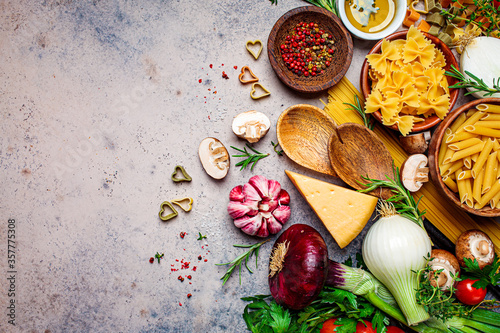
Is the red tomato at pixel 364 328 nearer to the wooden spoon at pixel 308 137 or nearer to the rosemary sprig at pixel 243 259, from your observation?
the rosemary sprig at pixel 243 259

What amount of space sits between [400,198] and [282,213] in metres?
0.64

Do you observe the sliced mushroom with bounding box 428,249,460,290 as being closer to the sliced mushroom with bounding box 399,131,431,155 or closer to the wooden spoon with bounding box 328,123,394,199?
the wooden spoon with bounding box 328,123,394,199

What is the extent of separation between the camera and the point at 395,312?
1.67 m

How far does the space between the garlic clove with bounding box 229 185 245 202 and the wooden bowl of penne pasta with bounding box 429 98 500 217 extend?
3.34ft

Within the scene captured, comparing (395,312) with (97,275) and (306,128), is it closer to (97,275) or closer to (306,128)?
(306,128)

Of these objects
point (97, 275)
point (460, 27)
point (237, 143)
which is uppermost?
point (460, 27)

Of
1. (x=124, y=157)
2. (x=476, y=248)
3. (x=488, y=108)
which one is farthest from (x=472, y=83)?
(x=124, y=157)

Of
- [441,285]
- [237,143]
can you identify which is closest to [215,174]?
[237,143]

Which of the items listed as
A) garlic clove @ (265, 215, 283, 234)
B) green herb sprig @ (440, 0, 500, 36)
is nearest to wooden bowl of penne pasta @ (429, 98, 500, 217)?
green herb sprig @ (440, 0, 500, 36)

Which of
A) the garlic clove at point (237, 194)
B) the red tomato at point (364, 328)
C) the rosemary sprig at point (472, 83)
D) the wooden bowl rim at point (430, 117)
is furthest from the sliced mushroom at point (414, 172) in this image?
the garlic clove at point (237, 194)

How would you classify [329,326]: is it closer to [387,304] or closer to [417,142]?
[387,304]

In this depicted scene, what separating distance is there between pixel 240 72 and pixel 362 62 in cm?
74

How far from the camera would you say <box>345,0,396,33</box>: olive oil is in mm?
1845

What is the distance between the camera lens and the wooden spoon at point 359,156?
178 centimetres
